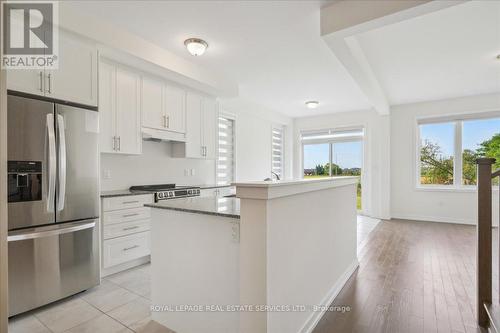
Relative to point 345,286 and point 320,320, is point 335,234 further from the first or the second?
point 320,320

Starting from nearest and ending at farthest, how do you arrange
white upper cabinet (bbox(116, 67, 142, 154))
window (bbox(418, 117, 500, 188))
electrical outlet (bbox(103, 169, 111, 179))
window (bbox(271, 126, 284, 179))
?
white upper cabinet (bbox(116, 67, 142, 154)) → electrical outlet (bbox(103, 169, 111, 179)) → window (bbox(418, 117, 500, 188)) → window (bbox(271, 126, 284, 179))

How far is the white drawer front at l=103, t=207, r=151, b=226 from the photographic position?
2.82 m

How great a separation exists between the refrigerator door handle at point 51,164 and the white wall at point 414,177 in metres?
6.54

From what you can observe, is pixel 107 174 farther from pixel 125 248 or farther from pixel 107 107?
pixel 125 248

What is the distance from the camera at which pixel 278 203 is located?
1.55 meters

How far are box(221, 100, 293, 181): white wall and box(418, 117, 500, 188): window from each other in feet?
11.5

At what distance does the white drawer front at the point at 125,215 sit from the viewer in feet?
9.26

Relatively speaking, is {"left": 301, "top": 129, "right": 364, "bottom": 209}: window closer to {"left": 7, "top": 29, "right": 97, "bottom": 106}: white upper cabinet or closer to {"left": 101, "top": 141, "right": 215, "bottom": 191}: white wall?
{"left": 101, "top": 141, "right": 215, "bottom": 191}: white wall

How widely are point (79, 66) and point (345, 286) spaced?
3.41 metres

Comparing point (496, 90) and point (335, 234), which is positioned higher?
point (496, 90)

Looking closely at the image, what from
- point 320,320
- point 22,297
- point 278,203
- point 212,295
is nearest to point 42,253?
point 22,297

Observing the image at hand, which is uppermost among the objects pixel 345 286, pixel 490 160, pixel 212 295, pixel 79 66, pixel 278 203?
pixel 79 66

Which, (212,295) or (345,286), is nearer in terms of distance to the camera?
(212,295)

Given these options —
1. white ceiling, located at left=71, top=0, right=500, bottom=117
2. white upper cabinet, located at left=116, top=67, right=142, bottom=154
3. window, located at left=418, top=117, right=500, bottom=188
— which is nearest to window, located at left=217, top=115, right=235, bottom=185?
white ceiling, located at left=71, top=0, right=500, bottom=117
